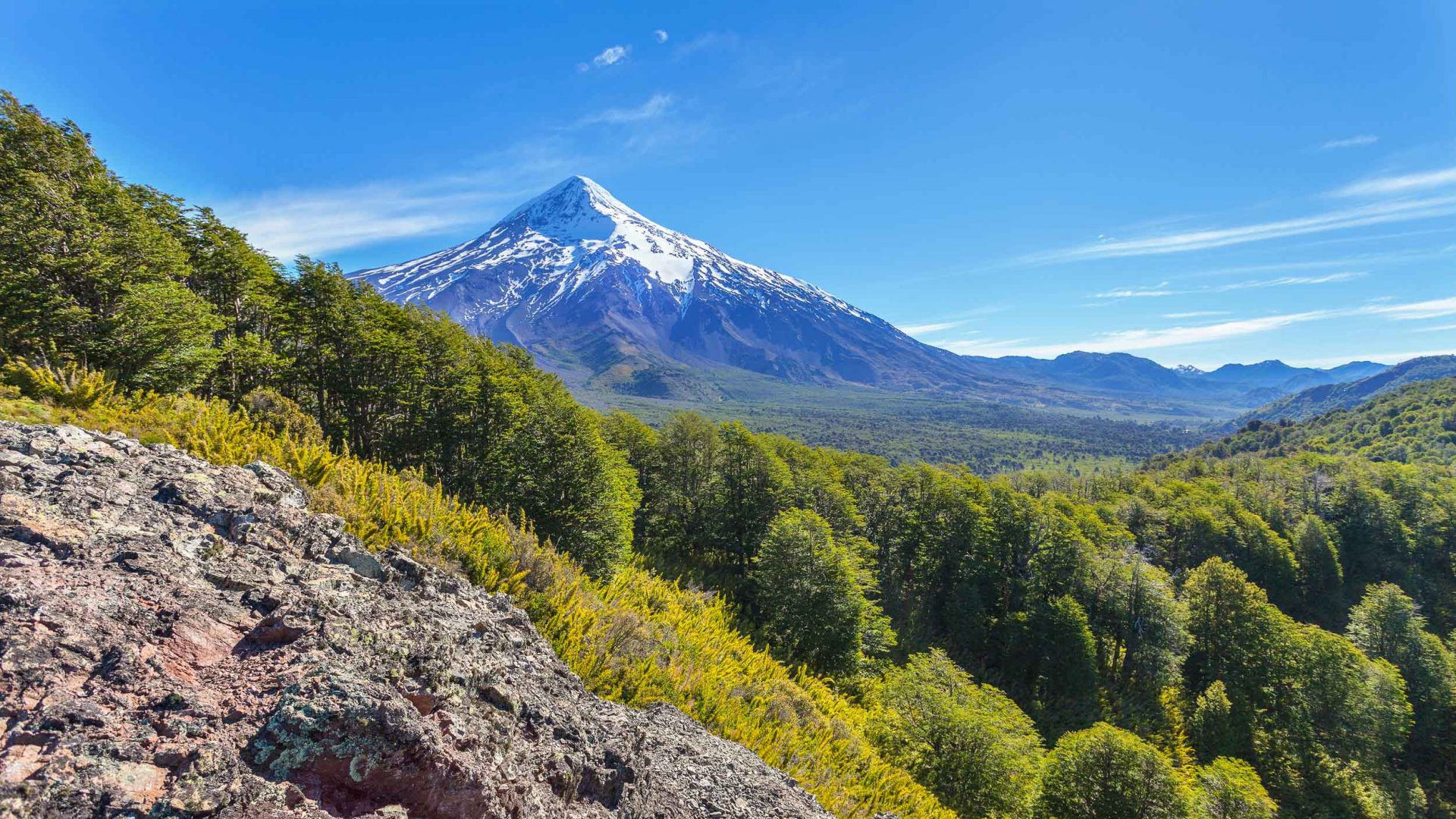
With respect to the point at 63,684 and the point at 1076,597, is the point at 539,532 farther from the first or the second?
the point at 1076,597

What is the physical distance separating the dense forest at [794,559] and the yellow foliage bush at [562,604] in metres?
0.08

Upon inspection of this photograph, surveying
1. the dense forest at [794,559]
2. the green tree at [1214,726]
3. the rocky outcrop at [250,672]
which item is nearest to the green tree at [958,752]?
the dense forest at [794,559]

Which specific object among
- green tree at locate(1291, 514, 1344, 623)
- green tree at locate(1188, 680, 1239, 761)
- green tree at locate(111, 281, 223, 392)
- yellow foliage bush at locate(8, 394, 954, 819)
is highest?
green tree at locate(111, 281, 223, 392)

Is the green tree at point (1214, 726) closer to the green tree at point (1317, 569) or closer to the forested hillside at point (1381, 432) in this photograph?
the green tree at point (1317, 569)

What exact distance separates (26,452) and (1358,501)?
91.3 m

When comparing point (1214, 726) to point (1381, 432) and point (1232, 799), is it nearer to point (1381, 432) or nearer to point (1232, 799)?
point (1232, 799)

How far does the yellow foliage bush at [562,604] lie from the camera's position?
26.7 feet

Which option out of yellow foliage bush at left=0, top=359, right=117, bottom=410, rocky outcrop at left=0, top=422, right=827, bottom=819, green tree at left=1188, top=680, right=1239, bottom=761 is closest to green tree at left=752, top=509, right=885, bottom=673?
rocky outcrop at left=0, top=422, right=827, bottom=819

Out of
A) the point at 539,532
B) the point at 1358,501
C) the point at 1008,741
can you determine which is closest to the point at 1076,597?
the point at 1008,741

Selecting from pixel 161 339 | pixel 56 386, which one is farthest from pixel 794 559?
pixel 56 386

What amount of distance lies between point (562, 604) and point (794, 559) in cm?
1706

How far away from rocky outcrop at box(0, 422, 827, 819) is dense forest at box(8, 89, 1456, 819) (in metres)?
1.69

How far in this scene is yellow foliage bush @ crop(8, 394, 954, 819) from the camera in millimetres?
8133

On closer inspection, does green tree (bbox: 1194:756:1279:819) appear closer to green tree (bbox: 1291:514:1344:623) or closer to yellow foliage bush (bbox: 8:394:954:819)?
yellow foliage bush (bbox: 8:394:954:819)
